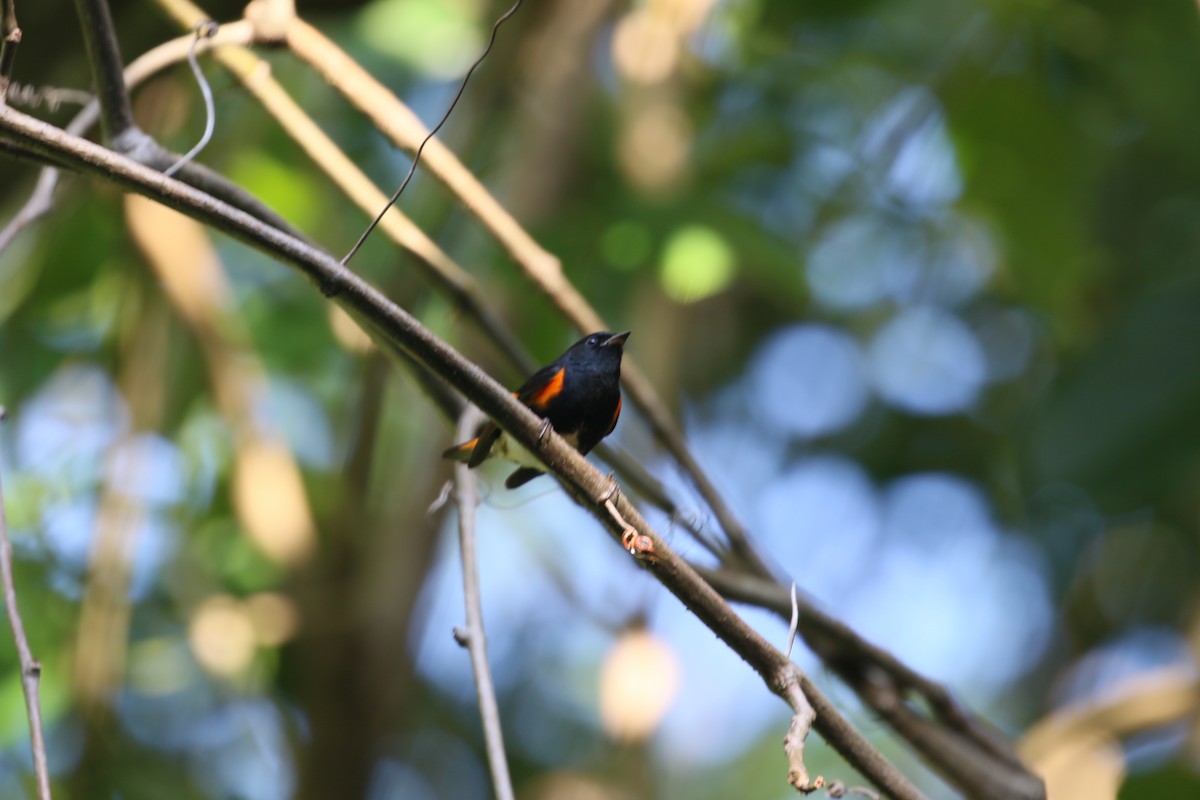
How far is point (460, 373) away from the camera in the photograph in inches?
51.4

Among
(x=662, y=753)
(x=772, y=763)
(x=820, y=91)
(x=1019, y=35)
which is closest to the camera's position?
(x=1019, y=35)

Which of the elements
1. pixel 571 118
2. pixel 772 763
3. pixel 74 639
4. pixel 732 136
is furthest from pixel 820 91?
pixel 772 763

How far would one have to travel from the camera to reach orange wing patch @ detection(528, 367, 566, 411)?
2.84m

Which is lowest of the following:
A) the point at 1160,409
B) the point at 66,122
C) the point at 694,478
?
the point at 1160,409

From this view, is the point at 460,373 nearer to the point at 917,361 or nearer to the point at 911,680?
the point at 911,680

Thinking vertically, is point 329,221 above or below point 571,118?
above

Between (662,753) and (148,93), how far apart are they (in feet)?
11.2

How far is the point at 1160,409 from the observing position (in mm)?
2564

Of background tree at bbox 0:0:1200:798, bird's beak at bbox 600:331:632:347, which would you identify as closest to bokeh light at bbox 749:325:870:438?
background tree at bbox 0:0:1200:798

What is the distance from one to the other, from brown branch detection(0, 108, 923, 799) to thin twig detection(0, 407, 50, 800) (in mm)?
713

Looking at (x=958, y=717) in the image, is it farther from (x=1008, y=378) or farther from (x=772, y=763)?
(x=772, y=763)

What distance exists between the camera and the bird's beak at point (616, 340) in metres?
2.88

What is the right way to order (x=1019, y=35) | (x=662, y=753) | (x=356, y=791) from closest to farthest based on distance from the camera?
A: (x=356, y=791) → (x=1019, y=35) → (x=662, y=753)

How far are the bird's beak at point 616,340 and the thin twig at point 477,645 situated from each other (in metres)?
0.73
